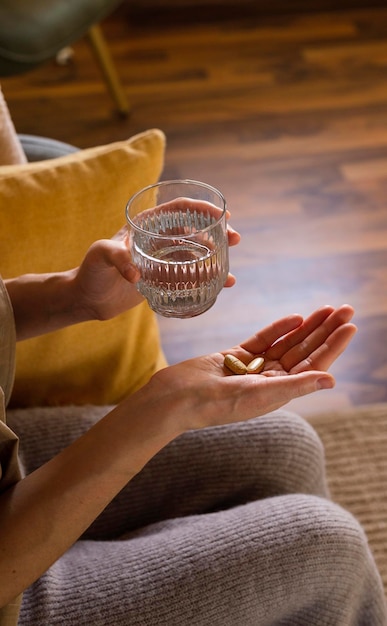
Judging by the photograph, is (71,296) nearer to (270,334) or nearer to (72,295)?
(72,295)

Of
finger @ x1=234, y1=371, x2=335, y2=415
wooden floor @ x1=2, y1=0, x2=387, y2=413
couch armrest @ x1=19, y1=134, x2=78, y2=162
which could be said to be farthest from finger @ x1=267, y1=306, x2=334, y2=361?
wooden floor @ x1=2, y1=0, x2=387, y2=413

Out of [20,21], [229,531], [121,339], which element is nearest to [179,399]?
[229,531]

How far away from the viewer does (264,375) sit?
83 centimetres

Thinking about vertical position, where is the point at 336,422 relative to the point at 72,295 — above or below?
below

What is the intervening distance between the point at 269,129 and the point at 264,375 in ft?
5.36

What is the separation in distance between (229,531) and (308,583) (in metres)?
0.10


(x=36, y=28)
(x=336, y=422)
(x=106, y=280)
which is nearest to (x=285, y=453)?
(x=106, y=280)

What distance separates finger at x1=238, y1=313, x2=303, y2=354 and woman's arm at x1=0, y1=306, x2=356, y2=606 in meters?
0.09

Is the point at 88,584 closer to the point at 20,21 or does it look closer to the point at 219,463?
the point at 219,463

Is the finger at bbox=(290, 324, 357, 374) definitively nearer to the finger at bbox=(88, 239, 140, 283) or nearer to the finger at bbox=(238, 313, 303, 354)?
the finger at bbox=(238, 313, 303, 354)

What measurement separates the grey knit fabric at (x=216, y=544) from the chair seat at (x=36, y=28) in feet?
3.65

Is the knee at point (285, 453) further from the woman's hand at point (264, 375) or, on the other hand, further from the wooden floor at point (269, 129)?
the wooden floor at point (269, 129)

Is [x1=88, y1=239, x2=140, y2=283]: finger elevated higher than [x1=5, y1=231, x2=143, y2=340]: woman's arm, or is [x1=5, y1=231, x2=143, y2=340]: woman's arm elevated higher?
[x1=88, y1=239, x2=140, y2=283]: finger

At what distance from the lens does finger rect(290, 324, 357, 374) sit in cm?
83
